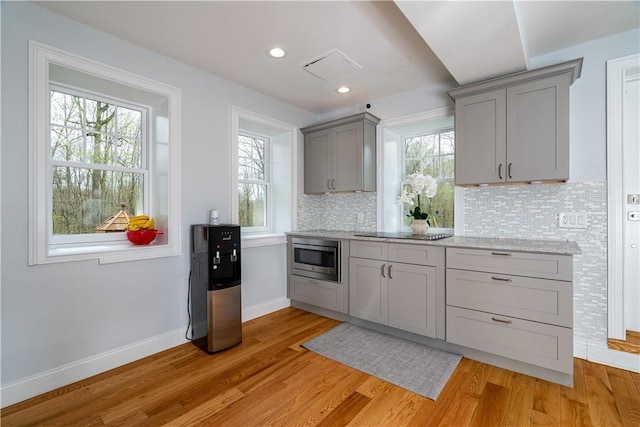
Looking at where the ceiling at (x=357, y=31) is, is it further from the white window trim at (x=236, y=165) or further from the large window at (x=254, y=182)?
the large window at (x=254, y=182)

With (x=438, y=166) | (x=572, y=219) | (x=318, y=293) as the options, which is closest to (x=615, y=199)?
(x=572, y=219)

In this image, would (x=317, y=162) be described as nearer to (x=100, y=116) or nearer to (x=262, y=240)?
(x=262, y=240)

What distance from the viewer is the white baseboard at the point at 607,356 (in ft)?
7.03

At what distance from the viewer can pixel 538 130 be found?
2.31 meters

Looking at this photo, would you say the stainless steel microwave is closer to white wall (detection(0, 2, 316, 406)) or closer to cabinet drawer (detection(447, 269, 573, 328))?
white wall (detection(0, 2, 316, 406))

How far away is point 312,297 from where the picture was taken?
337 centimetres

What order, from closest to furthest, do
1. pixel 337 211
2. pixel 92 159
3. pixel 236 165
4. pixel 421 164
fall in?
pixel 92 159 < pixel 236 165 < pixel 421 164 < pixel 337 211

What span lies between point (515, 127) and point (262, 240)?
2.65 metres

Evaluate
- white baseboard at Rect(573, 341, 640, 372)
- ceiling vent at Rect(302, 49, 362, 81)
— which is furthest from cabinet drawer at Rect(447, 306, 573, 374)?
ceiling vent at Rect(302, 49, 362, 81)

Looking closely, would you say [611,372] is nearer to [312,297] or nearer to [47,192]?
[312,297]

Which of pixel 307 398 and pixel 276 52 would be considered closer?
pixel 307 398

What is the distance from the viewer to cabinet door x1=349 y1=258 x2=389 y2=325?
279cm

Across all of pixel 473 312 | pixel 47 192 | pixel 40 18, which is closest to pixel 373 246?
pixel 473 312

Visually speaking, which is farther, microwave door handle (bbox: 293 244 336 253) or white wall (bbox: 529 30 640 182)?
microwave door handle (bbox: 293 244 336 253)
